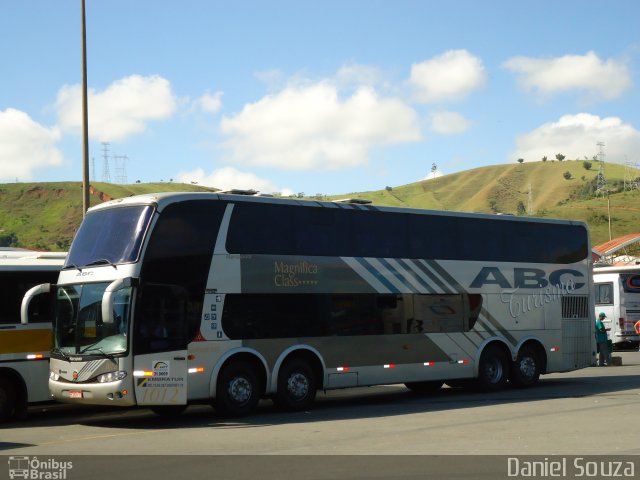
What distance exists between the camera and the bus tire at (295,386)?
1800 cm

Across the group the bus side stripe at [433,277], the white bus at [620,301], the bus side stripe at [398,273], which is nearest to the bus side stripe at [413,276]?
the bus side stripe at [398,273]

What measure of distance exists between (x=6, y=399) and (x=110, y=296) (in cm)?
345

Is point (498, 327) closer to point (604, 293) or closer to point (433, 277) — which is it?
point (433, 277)

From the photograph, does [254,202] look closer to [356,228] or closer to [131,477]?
[356,228]

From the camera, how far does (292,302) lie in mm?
18266

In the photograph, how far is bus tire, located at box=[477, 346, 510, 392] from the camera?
22000 mm

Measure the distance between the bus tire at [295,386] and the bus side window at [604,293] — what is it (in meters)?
24.0

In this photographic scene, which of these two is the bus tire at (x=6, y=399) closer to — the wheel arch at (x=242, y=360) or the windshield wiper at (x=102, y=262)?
the windshield wiper at (x=102, y=262)

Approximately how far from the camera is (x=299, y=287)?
1841 cm

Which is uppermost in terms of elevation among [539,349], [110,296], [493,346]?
[110,296]

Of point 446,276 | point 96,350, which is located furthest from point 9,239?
point 96,350

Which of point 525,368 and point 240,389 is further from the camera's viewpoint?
point 525,368

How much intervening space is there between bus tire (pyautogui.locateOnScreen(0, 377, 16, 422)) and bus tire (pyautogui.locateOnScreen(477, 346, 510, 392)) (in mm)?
10554

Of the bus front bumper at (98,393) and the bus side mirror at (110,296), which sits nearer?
the bus side mirror at (110,296)
